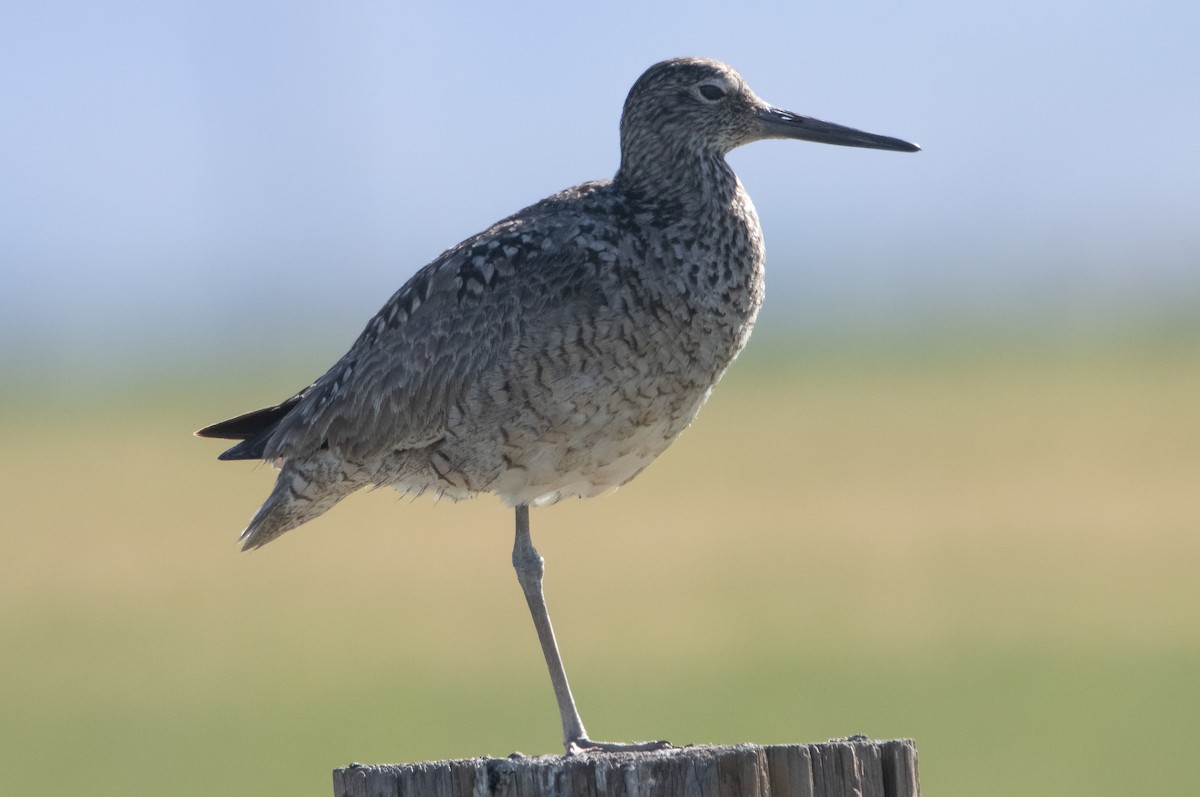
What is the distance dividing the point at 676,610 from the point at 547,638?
3114cm

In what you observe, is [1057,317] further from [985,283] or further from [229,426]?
[229,426]

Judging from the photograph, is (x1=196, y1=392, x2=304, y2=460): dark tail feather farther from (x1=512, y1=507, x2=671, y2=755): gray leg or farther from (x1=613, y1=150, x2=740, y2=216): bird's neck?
(x1=613, y1=150, x2=740, y2=216): bird's neck

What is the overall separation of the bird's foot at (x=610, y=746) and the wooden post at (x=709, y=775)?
0.99 m

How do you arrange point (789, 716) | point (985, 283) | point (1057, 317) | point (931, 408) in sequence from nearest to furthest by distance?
point (789, 716) → point (931, 408) → point (1057, 317) → point (985, 283)

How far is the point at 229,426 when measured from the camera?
31.2ft

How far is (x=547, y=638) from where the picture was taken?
8867mm

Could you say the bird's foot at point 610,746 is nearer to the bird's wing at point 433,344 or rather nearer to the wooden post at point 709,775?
the wooden post at point 709,775

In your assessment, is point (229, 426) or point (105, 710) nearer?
point (229, 426)

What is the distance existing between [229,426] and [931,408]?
5634 cm

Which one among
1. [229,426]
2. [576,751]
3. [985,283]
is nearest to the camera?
[576,751]

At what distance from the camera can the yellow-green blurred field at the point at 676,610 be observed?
28.6m

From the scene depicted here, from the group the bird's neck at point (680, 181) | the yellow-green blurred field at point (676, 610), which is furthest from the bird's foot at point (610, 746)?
the yellow-green blurred field at point (676, 610)

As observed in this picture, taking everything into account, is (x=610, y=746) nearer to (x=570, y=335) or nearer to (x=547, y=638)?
(x=547, y=638)

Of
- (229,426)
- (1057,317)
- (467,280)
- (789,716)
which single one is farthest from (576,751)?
(1057,317)
